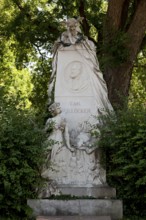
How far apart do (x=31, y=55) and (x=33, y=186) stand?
11.6 metres

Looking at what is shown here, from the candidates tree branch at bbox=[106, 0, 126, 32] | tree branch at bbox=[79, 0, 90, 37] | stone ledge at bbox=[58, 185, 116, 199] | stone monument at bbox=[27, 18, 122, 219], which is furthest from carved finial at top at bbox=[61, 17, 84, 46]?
tree branch at bbox=[79, 0, 90, 37]

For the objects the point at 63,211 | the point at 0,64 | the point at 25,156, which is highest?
the point at 0,64

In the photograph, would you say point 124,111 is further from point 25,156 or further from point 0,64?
point 0,64

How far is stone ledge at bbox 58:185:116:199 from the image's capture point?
32.9 ft

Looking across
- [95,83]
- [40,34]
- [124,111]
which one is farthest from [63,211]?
[40,34]

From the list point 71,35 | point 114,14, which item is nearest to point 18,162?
point 71,35

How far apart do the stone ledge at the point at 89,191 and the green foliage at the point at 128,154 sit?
0.25 metres

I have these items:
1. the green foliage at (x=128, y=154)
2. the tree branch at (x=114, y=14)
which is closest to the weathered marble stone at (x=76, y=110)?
the green foliage at (x=128, y=154)

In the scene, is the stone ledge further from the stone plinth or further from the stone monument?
the stone plinth

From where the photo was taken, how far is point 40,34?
1808 centimetres

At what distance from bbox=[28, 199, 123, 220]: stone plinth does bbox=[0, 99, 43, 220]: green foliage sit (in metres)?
0.42

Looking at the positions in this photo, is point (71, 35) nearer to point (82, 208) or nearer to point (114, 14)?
point (114, 14)

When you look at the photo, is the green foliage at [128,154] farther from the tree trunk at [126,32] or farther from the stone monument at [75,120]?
the tree trunk at [126,32]

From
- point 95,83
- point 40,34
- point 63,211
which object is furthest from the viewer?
point 40,34
